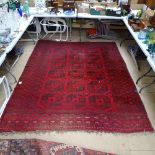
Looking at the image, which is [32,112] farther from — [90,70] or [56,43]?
[56,43]

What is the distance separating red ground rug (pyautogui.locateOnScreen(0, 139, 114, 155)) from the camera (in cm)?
235

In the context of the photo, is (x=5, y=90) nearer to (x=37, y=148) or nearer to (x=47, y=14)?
(x=37, y=148)

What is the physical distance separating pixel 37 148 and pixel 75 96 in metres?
1.00

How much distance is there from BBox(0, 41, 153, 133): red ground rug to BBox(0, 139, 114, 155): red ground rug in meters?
0.20

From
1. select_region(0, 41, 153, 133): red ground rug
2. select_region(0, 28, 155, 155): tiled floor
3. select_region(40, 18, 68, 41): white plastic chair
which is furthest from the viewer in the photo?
select_region(40, 18, 68, 41): white plastic chair

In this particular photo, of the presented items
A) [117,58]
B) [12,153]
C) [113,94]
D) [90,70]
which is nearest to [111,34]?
[117,58]

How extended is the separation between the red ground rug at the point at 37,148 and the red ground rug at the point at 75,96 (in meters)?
0.20

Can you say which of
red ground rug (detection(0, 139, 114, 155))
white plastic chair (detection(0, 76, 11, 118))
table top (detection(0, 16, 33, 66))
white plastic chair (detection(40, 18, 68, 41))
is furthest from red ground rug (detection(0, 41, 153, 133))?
white plastic chair (detection(40, 18, 68, 41))

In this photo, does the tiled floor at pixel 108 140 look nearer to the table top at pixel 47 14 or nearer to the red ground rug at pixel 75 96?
the red ground rug at pixel 75 96

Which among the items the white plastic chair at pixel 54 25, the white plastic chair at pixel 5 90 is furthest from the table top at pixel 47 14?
the white plastic chair at pixel 5 90

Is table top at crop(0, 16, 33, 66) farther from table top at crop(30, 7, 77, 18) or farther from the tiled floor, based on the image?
the tiled floor

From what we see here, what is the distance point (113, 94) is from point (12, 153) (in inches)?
62.4

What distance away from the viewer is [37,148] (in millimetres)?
2404

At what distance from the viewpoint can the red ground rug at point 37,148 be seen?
235 cm
